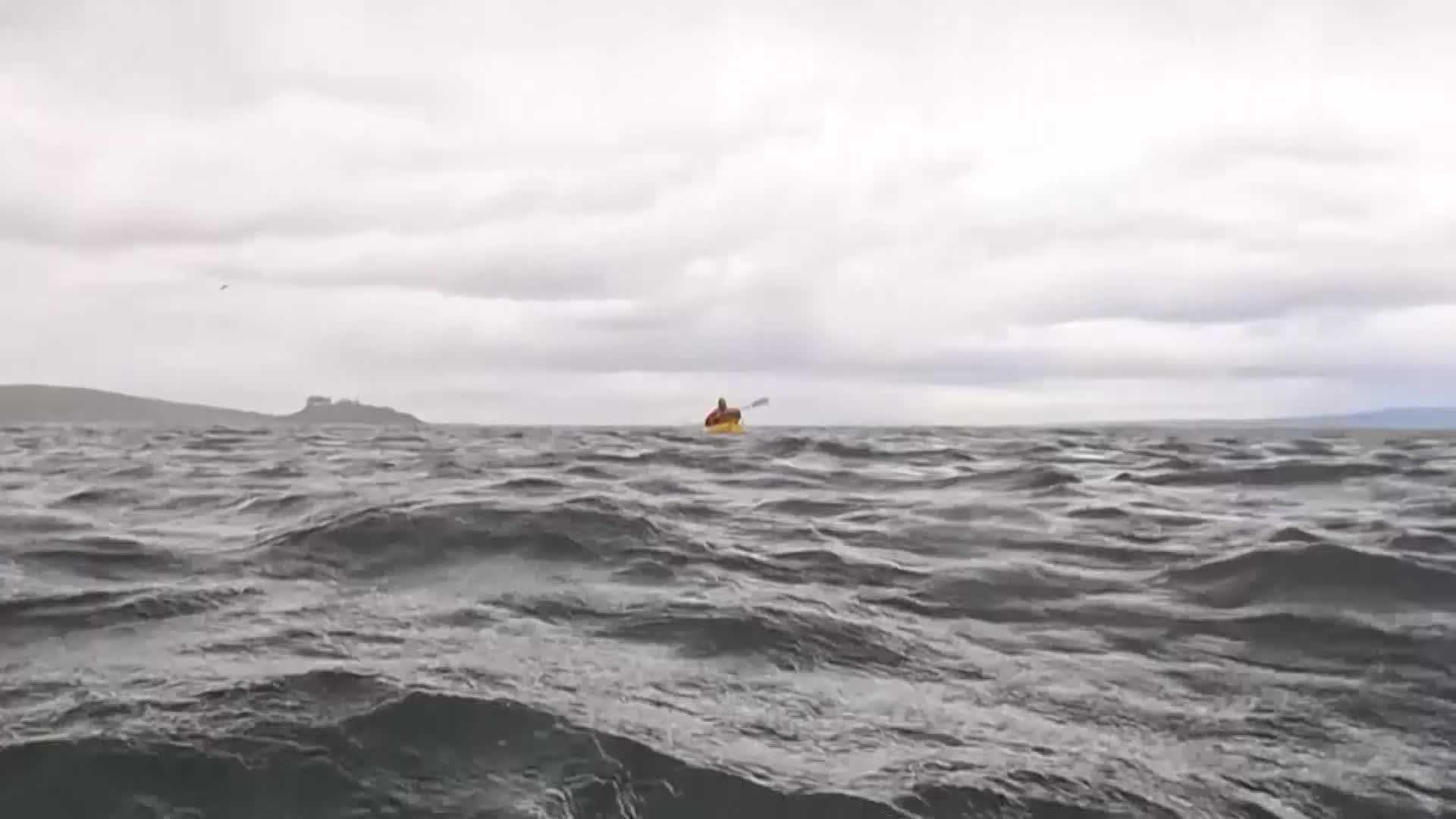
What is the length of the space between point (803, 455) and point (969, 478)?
5.45 m

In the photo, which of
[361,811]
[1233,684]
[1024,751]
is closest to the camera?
[361,811]

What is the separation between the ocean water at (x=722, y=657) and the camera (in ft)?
13.6

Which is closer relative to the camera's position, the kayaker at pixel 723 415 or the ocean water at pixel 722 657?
the ocean water at pixel 722 657

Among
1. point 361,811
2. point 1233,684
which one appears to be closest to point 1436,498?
point 1233,684

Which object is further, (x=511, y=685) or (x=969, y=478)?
(x=969, y=478)

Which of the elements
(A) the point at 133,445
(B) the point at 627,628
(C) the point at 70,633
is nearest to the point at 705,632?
(B) the point at 627,628

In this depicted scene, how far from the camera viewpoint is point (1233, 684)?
18.8ft

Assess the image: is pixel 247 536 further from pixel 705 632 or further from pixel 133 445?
pixel 133 445

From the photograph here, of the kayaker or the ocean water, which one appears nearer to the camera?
the ocean water

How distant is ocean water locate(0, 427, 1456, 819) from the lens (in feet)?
13.6

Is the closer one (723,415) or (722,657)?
(722,657)

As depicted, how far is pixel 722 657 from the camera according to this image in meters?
6.04

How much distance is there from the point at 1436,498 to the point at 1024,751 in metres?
10.3

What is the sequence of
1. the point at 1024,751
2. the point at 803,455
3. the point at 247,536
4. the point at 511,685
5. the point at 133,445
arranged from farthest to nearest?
1. the point at 133,445
2. the point at 803,455
3. the point at 247,536
4. the point at 511,685
5. the point at 1024,751
